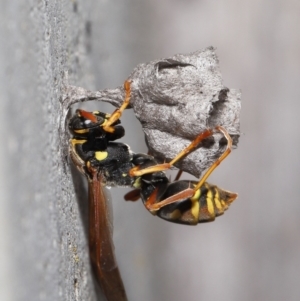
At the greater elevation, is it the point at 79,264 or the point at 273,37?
the point at 273,37

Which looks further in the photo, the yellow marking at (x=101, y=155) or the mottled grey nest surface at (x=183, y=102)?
the yellow marking at (x=101, y=155)

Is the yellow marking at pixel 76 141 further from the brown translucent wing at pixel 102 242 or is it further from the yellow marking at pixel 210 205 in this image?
the yellow marking at pixel 210 205

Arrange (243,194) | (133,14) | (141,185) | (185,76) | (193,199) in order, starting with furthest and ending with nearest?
(243,194), (133,14), (141,185), (193,199), (185,76)

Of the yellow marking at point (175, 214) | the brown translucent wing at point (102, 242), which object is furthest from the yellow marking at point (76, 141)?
the yellow marking at point (175, 214)

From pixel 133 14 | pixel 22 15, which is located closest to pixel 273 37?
pixel 133 14

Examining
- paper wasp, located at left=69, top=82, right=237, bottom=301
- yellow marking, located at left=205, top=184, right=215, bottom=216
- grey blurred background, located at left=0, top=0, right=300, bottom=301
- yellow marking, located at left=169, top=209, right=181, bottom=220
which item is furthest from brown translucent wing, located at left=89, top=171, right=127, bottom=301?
grey blurred background, located at left=0, top=0, right=300, bottom=301

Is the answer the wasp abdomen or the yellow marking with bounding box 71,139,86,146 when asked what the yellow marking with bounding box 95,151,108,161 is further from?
the wasp abdomen

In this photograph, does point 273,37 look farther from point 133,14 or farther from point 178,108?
point 178,108
